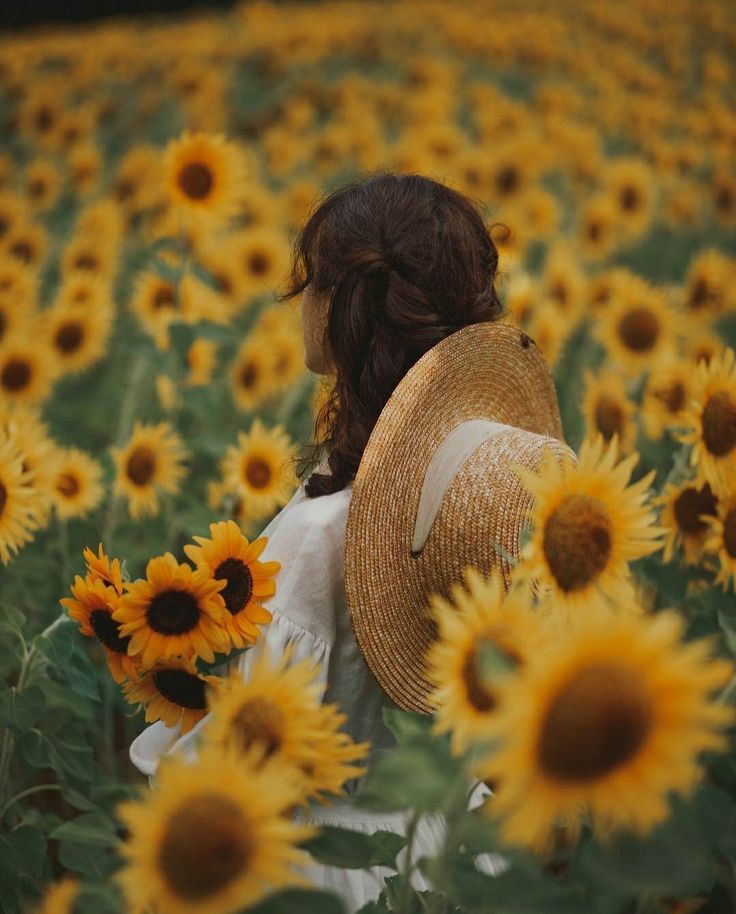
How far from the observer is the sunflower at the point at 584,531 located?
3.80 feet

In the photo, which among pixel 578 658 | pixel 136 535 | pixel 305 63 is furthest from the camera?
pixel 305 63

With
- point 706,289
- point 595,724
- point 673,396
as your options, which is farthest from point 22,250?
point 595,724

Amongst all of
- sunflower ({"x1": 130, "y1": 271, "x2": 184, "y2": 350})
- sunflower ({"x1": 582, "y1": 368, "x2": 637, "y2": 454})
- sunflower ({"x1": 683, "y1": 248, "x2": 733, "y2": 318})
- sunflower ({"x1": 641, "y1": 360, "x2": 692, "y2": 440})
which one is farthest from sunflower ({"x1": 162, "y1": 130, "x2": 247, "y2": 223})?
sunflower ({"x1": 683, "y1": 248, "x2": 733, "y2": 318})

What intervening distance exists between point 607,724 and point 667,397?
6.47ft

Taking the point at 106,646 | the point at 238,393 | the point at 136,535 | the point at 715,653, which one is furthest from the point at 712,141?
the point at 106,646

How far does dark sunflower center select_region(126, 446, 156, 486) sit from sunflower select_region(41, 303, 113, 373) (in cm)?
97

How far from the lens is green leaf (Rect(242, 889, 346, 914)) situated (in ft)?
2.75

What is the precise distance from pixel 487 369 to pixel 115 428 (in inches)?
101

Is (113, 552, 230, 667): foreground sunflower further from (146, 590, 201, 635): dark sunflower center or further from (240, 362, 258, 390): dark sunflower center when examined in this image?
(240, 362, 258, 390): dark sunflower center

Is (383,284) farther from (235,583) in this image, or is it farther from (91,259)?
(91,259)

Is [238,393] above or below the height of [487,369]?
below

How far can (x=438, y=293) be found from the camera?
60.7 inches

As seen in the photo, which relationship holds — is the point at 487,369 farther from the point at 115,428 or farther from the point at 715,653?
the point at 115,428

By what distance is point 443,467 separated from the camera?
4.65 feet
